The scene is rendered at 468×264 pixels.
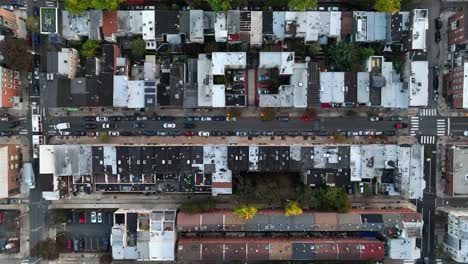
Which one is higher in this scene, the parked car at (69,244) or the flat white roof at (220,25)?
the flat white roof at (220,25)

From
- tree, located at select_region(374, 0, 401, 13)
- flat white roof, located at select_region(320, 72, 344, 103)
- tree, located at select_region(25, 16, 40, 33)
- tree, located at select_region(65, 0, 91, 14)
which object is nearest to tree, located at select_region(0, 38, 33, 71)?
tree, located at select_region(25, 16, 40, 33)

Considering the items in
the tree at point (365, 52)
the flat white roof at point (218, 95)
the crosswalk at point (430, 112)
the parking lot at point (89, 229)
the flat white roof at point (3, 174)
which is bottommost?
the parking lot at point (89, 229)

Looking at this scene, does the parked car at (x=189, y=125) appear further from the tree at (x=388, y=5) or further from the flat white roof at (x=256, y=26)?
the tree at (x=388, y=5)

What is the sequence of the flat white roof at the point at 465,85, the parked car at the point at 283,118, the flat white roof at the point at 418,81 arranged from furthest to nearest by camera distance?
the parked car at the point at 283,118, the flat white roof at the point at 418,81, the flat white roof at the point at 465,85

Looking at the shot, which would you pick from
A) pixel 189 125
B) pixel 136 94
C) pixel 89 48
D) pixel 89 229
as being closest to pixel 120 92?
pixel 136 94

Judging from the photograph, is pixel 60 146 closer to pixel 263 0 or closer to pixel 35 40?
pixel 35 40

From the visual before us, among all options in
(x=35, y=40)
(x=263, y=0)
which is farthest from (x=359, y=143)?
(x=35, y=40)

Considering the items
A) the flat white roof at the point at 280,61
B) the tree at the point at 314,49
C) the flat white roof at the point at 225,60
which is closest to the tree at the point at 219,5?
the flat white roof at the point at 225,60
